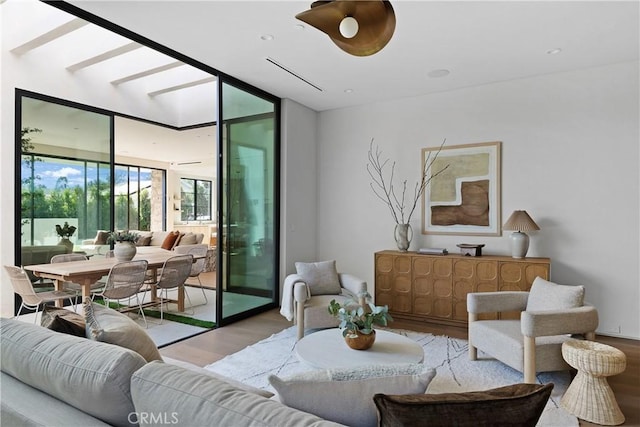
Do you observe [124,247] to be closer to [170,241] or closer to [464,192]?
[170,241]

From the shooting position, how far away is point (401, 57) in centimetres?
374

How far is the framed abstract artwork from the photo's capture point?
4516 mm

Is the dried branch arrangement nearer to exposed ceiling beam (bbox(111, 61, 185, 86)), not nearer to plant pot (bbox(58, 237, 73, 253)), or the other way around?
exposed ceiling beam (bbox(111, 61, 185, 86))

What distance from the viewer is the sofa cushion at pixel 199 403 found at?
0.93 meters

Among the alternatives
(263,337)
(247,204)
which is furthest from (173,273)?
(263,337)

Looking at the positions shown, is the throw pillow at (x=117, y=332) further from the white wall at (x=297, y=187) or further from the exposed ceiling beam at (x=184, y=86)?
the exposed ceiling beam at (x=184, y=86)

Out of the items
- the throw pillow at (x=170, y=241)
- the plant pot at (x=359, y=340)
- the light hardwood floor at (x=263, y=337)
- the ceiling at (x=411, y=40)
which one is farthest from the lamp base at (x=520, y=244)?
the throw pillow at (x=170, y=241)

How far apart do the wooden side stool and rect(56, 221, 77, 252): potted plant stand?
19.8ft

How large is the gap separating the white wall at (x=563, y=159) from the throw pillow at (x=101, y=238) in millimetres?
4123

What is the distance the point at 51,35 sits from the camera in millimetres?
4191

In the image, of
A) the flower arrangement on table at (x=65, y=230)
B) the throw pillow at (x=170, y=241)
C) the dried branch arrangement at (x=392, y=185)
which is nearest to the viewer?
the dried branch arrangement at (x=392, y=185)

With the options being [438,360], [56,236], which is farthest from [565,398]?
[56,236]

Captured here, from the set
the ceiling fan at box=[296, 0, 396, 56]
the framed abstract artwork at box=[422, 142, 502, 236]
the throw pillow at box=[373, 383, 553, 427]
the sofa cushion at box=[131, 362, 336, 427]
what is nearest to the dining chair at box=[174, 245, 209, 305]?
the framed abstract artwork at box=[422, 142, 502, 236]

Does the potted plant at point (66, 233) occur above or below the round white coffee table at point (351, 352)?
above
